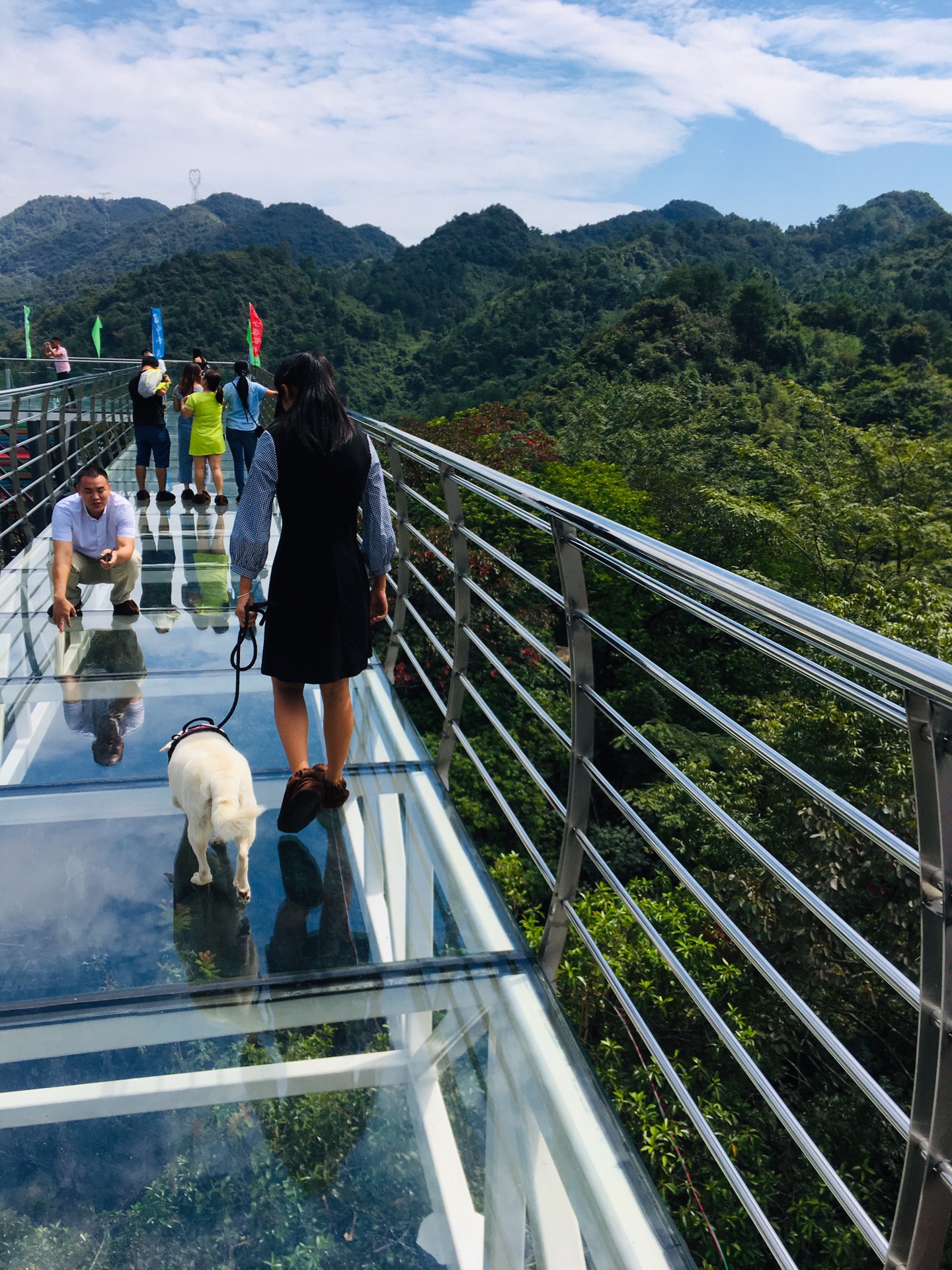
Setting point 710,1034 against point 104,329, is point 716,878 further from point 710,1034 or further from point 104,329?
point 104,329

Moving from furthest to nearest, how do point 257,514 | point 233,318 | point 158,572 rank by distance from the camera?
1. point 233,318
2. point 158,572
3. point 257,514

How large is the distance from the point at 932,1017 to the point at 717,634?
21.2 metres

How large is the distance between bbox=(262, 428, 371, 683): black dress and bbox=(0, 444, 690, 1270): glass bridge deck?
0.44 meters

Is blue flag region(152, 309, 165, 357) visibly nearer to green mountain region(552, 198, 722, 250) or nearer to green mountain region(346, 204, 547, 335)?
green mountain region(346, 204, 547, 335)

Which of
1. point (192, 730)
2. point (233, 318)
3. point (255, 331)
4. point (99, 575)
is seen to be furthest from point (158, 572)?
point (233, 318)

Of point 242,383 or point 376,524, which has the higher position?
point 242,383

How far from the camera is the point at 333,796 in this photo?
268 cm

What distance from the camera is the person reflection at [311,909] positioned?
2008mm

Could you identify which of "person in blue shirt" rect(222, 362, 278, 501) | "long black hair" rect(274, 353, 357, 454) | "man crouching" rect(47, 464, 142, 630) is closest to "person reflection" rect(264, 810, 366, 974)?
"long black hair" rect(274, 353, 357, 454)

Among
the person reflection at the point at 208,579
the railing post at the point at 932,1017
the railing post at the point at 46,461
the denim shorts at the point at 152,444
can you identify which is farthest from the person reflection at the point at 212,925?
the denim shorts at the point at 152,444

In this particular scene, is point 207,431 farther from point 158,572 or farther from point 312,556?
point 312,556

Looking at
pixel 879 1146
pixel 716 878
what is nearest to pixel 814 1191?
pixel 879 1146

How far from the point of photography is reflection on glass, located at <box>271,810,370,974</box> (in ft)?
6.59

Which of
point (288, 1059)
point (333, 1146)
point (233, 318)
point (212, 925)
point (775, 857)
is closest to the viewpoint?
point (775, 857)
